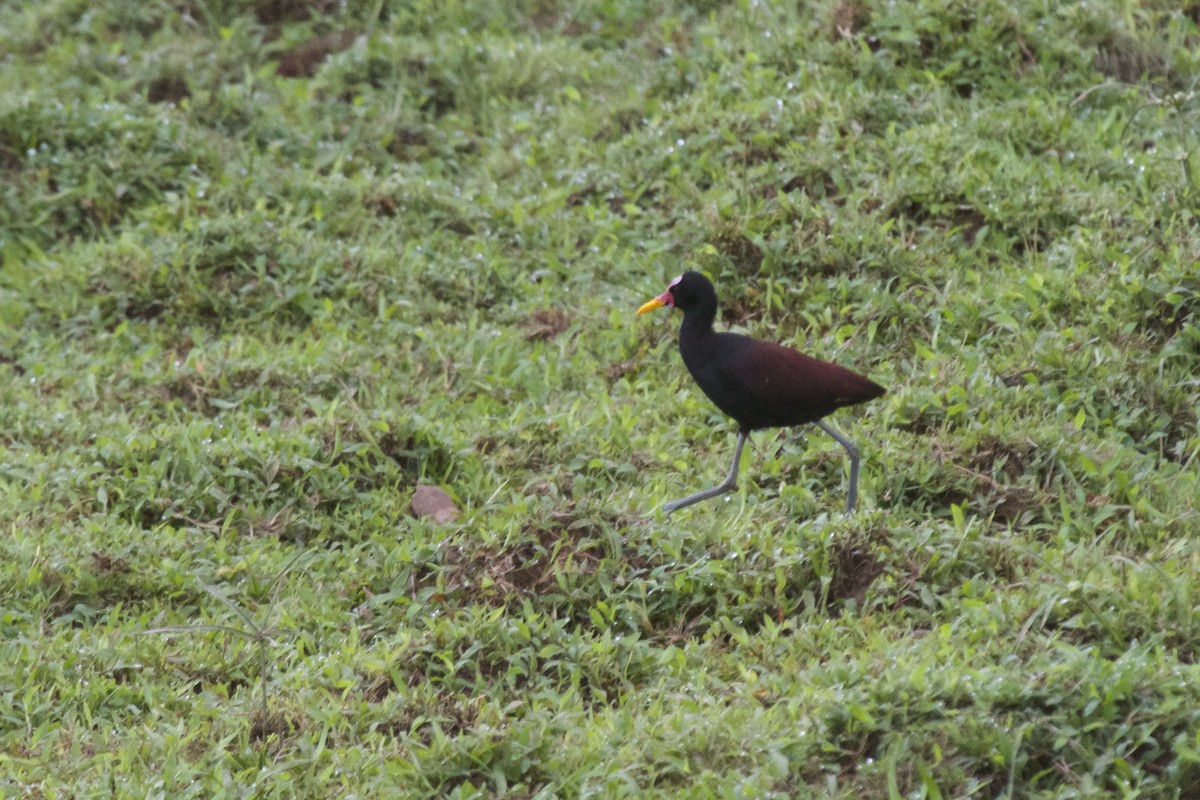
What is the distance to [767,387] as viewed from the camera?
522 centimetres

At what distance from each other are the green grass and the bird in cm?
20

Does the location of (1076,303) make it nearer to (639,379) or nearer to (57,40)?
(639,379)

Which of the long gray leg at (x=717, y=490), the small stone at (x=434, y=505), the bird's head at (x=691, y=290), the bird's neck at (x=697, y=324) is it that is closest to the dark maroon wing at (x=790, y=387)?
the long gray leg at (x=717, y=490)

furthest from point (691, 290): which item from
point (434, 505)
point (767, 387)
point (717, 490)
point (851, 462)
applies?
point (434, 505)

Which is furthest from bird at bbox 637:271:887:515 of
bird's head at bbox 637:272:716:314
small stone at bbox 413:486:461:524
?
small stone at bbox 413:486:461:524

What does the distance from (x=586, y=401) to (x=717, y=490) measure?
1.18m

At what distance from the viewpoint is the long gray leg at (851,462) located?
16.9 ft

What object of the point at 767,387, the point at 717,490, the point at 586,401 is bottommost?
the point at 586,401

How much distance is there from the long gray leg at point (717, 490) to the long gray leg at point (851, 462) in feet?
1.03

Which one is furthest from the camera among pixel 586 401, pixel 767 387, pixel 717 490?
pixel 586 401

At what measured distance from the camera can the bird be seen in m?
5.23

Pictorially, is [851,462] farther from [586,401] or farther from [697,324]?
[586,401]

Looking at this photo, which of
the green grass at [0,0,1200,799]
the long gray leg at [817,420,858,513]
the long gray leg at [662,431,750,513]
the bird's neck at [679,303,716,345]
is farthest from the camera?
the bird's neck at [679,303,716,345]

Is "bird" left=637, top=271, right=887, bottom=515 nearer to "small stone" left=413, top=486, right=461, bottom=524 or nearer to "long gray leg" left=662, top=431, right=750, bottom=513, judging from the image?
"long gray leg" left=662, top=431, right=750, bottom=513
